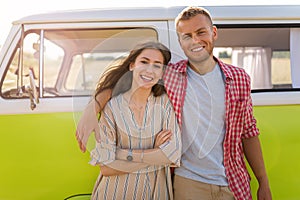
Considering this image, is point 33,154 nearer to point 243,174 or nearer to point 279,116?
point 243,174

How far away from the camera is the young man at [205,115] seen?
2.62 meters

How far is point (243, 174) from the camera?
2.76 m

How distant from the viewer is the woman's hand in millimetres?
2557

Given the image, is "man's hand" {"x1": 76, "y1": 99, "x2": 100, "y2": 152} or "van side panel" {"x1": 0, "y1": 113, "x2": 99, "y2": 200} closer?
"man's hand" {"x1": 76, "y1": 99, "x2": 100, "y2": 152}

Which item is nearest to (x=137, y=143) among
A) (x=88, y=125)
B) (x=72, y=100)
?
(x=88, y=125)

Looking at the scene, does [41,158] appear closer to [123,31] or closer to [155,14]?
[123,31]

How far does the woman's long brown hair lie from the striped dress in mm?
62

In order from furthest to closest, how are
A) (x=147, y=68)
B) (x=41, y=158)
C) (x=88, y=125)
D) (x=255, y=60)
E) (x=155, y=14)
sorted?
(x=255, y=60) < (x=155, y=14) < (x=41, y=158) < (x=88, y=125) < (x=147, y=68)

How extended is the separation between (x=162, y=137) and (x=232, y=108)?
18.8 inches

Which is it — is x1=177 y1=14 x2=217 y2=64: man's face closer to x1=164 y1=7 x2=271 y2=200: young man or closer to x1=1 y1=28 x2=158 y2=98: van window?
x1=164 y1=7 x2=271 y2=200: young man

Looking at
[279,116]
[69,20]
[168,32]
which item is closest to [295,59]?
[279,116]

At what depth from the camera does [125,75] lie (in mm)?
2680

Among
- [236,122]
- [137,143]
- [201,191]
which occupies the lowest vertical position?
[201,191]

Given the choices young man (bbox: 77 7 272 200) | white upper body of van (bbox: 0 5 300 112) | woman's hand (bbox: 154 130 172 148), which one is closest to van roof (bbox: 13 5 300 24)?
white upper body of van (bbox: 0 5 300 112)
